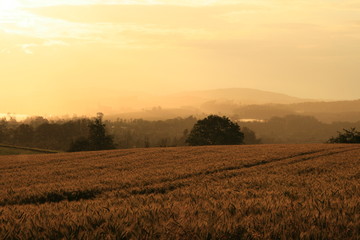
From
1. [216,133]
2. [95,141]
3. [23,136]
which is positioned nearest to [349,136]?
[216,133]

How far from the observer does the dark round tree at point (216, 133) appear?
3312 inches

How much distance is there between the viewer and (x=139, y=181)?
18.5 m

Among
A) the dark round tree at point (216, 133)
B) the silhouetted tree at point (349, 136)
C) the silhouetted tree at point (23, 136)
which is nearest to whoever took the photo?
the silhouetted tree at point (349, 136)

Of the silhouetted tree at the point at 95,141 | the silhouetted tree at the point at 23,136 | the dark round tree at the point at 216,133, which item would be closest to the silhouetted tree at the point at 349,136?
the dark round tree at the point at 216,133

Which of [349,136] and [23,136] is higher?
[23,136]

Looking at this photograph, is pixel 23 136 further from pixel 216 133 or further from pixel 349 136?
pixel 349 136

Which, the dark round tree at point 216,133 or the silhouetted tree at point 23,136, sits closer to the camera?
the dark round tree at point 216,133

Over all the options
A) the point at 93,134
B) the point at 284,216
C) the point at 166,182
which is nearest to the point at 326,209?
the point at 284,216

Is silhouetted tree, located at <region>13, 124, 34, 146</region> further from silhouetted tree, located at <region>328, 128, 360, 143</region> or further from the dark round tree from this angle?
silhouetted tree, located at <region>328, 128, 360, 143</region>

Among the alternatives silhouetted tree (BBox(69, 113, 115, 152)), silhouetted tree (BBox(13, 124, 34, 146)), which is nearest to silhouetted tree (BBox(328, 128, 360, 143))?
silhouetted tree (BBox(69, 113, 115, 152))

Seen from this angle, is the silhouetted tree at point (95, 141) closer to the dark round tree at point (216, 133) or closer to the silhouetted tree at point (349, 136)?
the dark round tree at point (216, 133)

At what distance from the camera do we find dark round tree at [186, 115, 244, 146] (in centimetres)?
8412

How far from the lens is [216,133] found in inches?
3342

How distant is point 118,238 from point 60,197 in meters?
11.8
